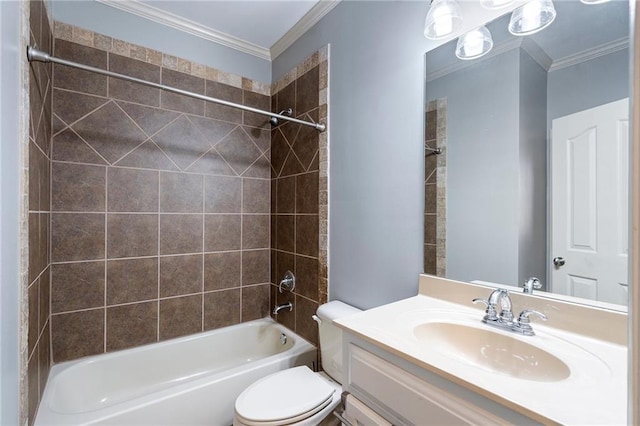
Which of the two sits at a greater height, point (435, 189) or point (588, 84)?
point (588, 84)

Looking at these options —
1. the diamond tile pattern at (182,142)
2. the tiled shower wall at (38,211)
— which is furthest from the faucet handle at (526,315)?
the diamond tile pattern at (182,142)

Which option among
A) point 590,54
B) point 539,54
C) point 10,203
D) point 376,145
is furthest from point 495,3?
point 10,203

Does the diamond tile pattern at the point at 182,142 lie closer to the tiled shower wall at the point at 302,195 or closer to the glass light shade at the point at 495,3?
the tiled shower wall at the point at 302,195

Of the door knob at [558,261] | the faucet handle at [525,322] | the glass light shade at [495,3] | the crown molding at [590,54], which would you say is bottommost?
the faucet handle at [525,322]

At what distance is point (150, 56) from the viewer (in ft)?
6.06

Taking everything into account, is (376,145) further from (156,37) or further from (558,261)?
(156,37)

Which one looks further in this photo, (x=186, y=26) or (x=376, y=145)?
(x=186, y=26)

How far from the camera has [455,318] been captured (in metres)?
0.99

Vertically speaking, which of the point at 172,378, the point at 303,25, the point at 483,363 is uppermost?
the point at 303,25

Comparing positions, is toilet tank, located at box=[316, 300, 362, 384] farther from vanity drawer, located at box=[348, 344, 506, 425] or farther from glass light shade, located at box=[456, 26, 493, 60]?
glass light shade, located at box=[456, 26, 493, 60]

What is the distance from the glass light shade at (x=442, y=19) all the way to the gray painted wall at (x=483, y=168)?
0.17 m

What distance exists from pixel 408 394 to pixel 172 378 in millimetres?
1755

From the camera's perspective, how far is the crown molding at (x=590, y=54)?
2.62ft

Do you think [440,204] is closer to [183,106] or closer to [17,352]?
[17,352]
